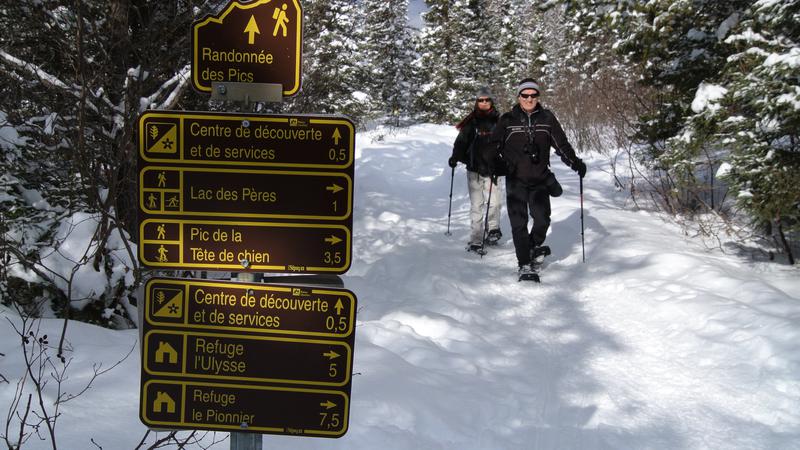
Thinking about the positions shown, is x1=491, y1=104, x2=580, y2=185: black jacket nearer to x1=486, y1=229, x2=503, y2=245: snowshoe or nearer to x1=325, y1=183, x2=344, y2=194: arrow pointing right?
x1=486, y1=229, x2=503, y2=245: snowshoe

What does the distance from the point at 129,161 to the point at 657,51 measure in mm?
7320

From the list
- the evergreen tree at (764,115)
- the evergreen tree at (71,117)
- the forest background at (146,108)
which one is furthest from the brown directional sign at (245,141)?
the evergreen tree at (764,115)

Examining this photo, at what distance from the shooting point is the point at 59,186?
5.24 meters

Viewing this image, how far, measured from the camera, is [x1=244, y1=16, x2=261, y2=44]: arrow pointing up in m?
1.94

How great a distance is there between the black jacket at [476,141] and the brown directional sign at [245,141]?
7.57 metres

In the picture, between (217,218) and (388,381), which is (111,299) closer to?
(388,381)

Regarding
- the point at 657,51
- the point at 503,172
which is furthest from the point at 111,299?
the point at 657,51

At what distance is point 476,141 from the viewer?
9461 mm

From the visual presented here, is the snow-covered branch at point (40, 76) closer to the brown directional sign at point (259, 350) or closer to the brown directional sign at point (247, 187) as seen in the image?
the brown directional sign at point (247, 187)

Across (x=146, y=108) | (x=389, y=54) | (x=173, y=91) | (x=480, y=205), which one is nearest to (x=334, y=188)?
(x=146, y=108)

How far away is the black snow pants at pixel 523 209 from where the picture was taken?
25.1 ft

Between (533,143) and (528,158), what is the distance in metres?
0.20

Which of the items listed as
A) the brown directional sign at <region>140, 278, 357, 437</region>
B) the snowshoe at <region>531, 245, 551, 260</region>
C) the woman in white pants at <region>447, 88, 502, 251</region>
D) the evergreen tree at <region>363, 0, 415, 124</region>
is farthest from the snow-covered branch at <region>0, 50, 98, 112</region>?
the evergreen tree at <region>363, 0, 415, 124</region>

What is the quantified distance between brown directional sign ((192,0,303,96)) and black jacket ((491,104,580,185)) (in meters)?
5.87
